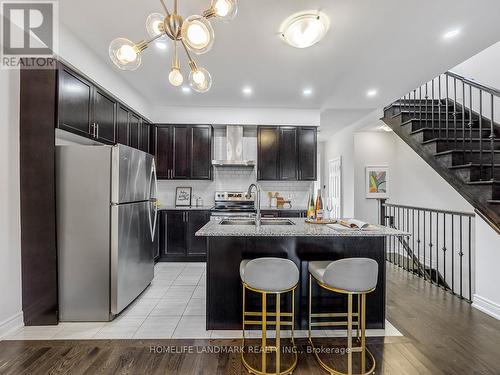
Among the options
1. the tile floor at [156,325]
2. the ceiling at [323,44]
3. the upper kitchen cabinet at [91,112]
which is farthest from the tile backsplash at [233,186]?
the tile floor at [156,325]

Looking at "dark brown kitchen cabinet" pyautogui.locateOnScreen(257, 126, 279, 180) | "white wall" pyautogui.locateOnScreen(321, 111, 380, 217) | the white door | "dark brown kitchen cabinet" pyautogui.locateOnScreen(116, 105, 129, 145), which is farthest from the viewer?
the white door

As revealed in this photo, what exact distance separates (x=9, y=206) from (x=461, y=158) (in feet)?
17.3

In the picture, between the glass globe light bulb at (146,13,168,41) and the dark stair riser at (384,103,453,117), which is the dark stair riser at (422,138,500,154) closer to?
the dark stair riser at (384,103,453,117)

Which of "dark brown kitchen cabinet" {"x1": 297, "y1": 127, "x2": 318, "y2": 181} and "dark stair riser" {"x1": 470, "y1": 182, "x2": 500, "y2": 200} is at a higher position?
"dark brown kitchen cabinet" {"x1": 297, "y1": 127, "x2": 318, "y2": 181}

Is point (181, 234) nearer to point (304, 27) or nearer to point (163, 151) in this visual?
point (163, 151)

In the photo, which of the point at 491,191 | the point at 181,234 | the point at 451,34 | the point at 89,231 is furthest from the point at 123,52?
the point at 491,191

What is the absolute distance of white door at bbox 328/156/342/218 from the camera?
22.6ft

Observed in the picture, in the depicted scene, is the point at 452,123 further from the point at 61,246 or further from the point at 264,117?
the point at 61,246

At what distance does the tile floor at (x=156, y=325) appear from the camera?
230cm

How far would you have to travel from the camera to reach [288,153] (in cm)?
484

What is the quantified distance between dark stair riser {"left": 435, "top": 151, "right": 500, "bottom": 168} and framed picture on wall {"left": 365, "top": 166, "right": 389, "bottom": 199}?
7.73ft

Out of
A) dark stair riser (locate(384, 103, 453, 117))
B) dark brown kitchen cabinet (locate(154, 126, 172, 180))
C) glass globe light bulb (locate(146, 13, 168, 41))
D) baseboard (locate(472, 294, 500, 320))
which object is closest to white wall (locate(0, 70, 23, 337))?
glass globe light bulb (locate(146, 13, 168, 41))

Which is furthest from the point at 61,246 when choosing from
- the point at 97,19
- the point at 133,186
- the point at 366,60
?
the point at 366,60

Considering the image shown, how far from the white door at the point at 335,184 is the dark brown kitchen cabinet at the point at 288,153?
261 centimetres
